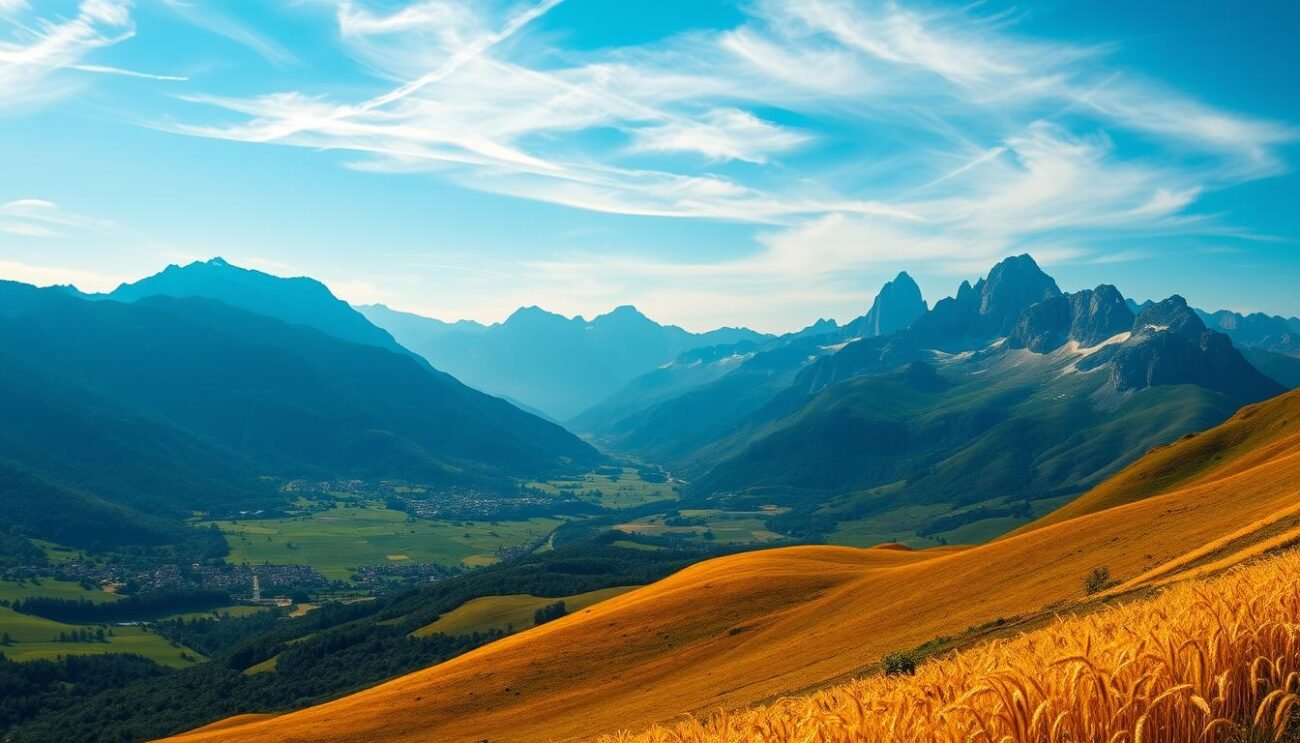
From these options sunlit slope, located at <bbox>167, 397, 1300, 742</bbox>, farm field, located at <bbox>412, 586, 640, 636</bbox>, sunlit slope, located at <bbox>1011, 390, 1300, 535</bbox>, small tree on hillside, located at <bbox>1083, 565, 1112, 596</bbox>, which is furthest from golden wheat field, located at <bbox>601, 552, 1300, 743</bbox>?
farm field, located at <bbox>412, 586, 640, 636</bbox>

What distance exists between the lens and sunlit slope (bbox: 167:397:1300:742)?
45.6 metres

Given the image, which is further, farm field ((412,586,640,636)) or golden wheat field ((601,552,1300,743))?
farm field ((412,586,640,636))

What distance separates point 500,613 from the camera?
152375mm

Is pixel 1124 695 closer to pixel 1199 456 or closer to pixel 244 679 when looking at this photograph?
pixel 1199 456

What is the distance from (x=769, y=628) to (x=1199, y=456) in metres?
63.4

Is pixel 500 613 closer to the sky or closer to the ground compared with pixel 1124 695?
closer to the ground

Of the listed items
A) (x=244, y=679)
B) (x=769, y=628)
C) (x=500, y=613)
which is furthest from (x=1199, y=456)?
(x=244, y=679)

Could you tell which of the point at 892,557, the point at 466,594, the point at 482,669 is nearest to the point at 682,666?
the point at 482,669

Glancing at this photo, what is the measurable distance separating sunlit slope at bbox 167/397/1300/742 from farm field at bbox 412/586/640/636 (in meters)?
71.8

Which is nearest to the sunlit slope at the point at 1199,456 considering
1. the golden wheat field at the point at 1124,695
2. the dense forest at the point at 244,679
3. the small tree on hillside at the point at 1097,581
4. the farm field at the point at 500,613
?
the small tree on hillside at the point at 1097,581

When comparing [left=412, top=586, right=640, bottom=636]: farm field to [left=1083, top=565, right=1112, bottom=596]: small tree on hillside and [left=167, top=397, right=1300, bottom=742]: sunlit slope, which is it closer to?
[left=167, top=397, right=1300, bottom=742]: sunlit slope

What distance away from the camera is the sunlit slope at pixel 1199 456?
3509 inches

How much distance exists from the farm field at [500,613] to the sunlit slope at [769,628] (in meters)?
71.8

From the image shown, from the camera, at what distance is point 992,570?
2253 inches
